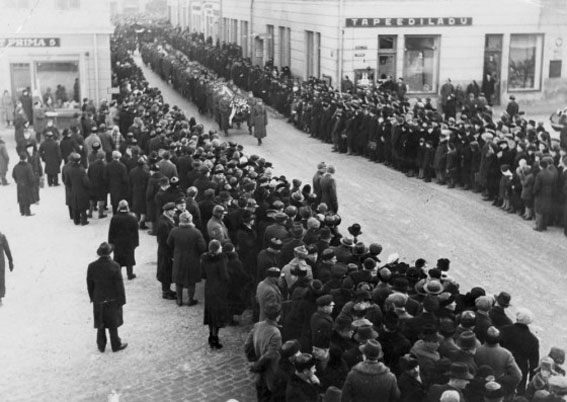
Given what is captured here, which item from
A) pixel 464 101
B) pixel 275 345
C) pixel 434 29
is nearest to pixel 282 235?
pixel 275 345

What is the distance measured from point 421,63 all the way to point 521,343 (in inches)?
1006

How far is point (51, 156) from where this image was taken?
20828 millimetres

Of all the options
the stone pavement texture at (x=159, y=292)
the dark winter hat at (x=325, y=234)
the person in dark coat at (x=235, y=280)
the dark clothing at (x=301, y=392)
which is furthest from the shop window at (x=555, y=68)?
the dark clothing at (x=301, y=392)

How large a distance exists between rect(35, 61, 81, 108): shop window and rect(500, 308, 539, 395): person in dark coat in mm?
24801

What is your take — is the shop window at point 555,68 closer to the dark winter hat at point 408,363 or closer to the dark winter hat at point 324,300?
the dark winter hat at point 324,300

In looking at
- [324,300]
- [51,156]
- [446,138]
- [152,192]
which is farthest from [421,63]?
[324,300]

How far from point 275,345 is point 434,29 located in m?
26.1

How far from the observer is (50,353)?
36.4 feet

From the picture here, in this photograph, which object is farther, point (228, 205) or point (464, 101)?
point (464, 101)

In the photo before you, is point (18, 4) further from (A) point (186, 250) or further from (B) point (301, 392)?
(B) point (301, 392)

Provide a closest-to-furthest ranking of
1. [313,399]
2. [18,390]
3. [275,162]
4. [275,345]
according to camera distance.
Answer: [313,399]
[275,345]
[18,390]
[275,162]

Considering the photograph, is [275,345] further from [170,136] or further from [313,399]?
[170,136]

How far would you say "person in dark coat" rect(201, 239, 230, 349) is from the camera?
36.4ft

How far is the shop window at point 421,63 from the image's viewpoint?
107 ft
